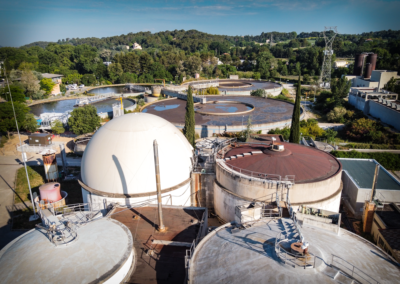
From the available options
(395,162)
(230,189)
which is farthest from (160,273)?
(395,162)

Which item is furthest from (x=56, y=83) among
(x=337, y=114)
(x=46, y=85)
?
(x=337, y=114)

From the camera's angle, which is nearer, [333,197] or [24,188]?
[333,197]

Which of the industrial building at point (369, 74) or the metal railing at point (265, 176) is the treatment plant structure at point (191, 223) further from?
the industrial building at point (369, 74)

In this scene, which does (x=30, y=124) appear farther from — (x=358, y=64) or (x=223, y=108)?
(x=358, y=64)

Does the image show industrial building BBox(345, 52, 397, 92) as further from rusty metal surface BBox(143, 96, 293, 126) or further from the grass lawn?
the grass lawn

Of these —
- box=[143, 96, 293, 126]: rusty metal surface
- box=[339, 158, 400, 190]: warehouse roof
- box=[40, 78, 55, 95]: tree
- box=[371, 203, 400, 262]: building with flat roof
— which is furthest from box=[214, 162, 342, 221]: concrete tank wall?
box=[40, 78, 55, 95]: tree

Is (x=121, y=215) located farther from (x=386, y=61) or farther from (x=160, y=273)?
(x=386, y=61)
